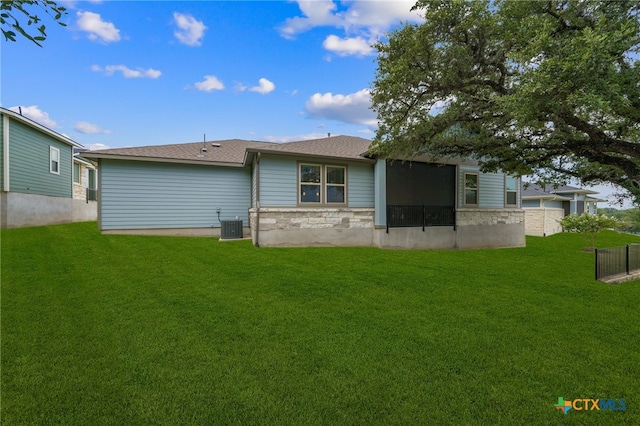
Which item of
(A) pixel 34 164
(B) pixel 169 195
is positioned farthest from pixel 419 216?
(A) pixel 34 164

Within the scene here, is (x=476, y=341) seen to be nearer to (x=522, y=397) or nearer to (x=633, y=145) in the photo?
(x=522, y=397)

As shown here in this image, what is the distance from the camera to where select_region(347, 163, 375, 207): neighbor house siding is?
449 inches

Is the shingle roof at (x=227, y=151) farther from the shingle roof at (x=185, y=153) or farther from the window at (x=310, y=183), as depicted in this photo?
the window at (x=310, y=183)

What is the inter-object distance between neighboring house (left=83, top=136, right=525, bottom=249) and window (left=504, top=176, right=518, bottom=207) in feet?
0.16

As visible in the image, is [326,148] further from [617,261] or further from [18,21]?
[18,21]

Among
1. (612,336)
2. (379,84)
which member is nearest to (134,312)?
(612,336)

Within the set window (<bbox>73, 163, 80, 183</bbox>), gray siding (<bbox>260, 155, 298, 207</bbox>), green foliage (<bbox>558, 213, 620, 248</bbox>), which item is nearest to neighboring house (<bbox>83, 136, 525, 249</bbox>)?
gray siding (<bbox>260, 155, 298, 207</bbox>)

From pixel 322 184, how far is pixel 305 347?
323 inches

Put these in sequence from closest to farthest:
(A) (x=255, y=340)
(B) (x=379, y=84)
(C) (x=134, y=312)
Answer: (A) (x=255, y=340), (C) (x=134, y=312), (B) (x=379, y=84)

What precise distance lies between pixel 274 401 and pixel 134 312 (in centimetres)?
295

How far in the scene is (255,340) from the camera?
3.51 m

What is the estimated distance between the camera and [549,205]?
25.1 m

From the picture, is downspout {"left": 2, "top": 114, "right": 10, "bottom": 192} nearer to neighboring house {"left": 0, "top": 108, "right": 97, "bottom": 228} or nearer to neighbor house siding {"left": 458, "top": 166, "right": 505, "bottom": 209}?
neighboring house {"left": 0, "top": 108, "right": 97, "bottom": 228}

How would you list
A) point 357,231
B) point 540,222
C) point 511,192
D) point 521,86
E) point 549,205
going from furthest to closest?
point 549,205 → point 540,222 → point 511,192 → point 357,231 → point 521,86
